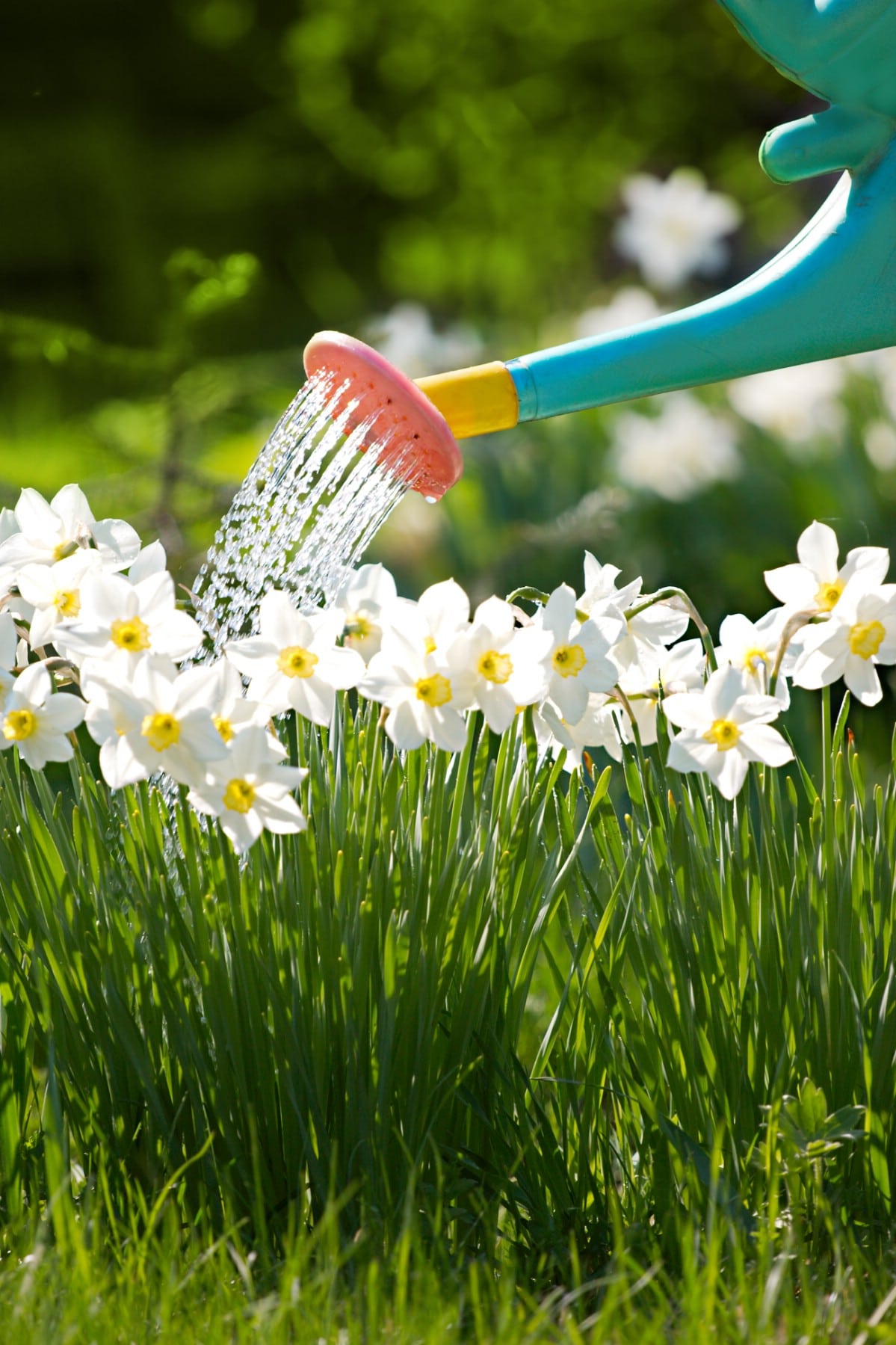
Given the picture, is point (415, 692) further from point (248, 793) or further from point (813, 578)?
point (813, 578)

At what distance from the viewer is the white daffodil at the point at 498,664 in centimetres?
123

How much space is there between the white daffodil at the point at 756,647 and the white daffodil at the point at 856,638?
42mm

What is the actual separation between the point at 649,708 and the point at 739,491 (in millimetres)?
2118

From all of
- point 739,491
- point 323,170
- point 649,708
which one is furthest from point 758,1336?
point 323,170

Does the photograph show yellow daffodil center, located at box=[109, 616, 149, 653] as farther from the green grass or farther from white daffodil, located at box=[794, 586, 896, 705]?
white daffodil, located at box=[794, 586, 896, 705]

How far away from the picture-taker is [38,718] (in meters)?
1.27

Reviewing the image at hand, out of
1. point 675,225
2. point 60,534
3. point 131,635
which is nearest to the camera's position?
point 131,635

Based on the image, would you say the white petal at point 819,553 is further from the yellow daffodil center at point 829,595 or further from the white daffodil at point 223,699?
the white daffodil at point 223,699

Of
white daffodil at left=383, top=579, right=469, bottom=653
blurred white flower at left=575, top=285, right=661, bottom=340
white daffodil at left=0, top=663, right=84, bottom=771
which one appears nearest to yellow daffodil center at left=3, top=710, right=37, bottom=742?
white daffodil at left=0, top=663, right=84, bottom=771

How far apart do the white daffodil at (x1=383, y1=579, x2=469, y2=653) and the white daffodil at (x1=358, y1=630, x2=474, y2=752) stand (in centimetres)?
2

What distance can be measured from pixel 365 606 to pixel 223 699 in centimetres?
21

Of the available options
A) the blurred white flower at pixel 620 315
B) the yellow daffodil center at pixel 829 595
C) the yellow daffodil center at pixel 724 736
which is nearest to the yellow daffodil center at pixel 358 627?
the yellow daffodil center at pixel 724 736

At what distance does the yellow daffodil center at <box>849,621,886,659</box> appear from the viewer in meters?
1.29

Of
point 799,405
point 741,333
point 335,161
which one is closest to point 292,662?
point 741,333
